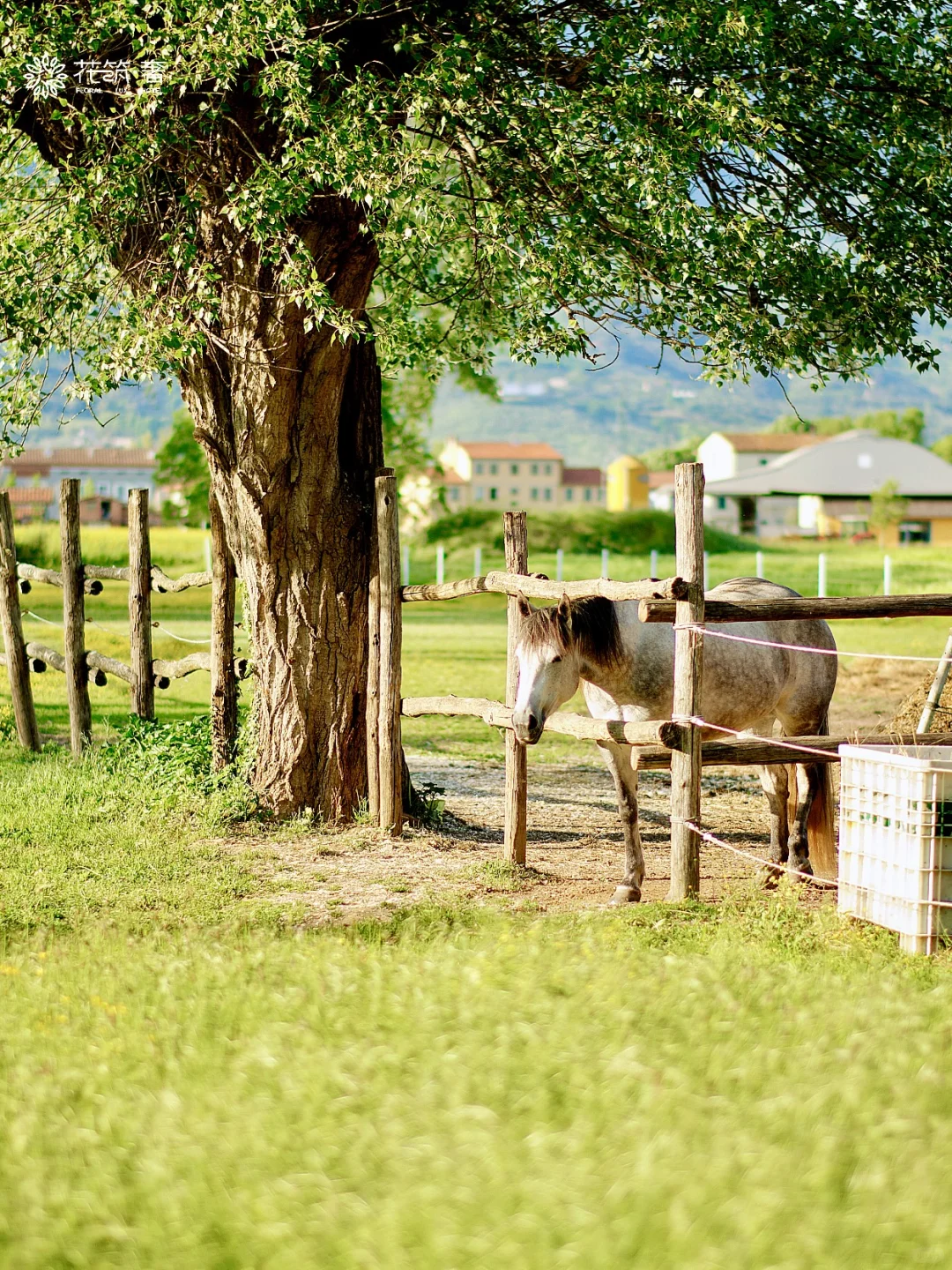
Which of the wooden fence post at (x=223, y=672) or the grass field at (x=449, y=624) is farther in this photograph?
the grass field at (x=449, y=624)

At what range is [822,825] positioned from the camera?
28.7 feet

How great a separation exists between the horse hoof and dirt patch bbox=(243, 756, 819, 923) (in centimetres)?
8

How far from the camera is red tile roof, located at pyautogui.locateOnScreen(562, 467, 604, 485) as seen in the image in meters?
166

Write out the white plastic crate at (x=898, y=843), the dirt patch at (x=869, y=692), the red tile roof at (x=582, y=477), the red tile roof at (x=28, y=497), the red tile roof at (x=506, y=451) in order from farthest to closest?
the red tile roof at (x=582, y=477) → the red tile roof at (x=506, y=451) → the red tile roof at (x=28, y=497) → the dirt patch at (x=869, y=692) → the white plastic crate at (x=898, y=843)

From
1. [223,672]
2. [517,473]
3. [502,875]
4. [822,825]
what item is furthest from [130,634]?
[517,473]

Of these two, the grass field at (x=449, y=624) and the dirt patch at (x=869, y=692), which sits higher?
the grass field at (x=449, y=624)

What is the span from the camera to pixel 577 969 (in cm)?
552

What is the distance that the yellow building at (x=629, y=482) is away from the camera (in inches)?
5428

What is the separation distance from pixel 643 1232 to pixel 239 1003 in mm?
2321

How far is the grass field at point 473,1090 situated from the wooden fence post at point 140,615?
489 centimetres

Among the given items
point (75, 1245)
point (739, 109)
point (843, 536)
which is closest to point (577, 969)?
point (75, 1245)

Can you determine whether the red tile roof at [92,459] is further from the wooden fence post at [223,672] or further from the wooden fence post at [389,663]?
the wooden fence post at [389,663]
